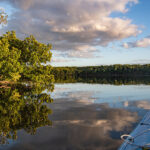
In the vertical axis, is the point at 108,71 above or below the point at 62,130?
above

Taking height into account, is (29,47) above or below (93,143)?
above

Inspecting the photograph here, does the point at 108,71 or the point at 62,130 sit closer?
the point at 62,130

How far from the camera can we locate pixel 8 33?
4775cm

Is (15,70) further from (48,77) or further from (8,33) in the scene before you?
(8,33)

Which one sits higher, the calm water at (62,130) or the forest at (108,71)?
the forest at (108,71)

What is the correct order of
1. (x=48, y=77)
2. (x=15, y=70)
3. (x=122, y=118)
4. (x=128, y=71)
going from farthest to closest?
1. (x=128, y=71)
2. (x=48, y=77)
3. (x=15, y=70)
4. (x=122, y=118)

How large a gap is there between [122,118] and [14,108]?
9.21m

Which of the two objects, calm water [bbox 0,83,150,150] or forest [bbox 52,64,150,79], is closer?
calm water [bbox 0,83,150,150]

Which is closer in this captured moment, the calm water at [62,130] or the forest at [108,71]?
the calm water at [62,130]

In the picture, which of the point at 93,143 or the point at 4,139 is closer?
the point at 93,143

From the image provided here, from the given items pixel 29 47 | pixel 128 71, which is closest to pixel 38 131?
pixel 29 47

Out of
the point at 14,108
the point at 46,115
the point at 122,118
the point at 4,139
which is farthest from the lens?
the point at 14,108

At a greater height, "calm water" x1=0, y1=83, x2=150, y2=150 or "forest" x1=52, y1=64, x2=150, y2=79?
"forest" x1=52, y1=64, x2=150, y2=79

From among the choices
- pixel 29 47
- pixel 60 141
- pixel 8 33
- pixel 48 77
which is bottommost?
pixel 60 141
